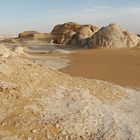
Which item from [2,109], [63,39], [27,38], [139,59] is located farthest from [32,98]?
[27,38]

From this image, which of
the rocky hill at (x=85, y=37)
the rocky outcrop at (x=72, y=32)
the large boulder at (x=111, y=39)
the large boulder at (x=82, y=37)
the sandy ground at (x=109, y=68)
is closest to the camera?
the sandy ground at (x=109, y=68)

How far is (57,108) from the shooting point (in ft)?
27.4

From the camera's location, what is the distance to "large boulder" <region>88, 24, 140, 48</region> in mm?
31859

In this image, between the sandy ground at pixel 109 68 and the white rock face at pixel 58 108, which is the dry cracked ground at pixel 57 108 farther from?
the sandy ground at pixel 109 68

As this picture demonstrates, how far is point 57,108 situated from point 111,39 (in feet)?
80.0

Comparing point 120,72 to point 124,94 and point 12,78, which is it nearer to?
point 124,94

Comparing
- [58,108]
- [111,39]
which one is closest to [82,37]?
[111,39]

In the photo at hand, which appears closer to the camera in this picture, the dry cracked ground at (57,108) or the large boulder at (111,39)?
the dry cracked ground at (57,108)

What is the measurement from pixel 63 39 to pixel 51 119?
32.2 metres

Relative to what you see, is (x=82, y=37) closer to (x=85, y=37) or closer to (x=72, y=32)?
(x=85, y=37)

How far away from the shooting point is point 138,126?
8328 mm

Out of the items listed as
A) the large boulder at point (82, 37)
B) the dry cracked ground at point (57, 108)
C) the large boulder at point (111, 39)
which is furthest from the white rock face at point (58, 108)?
the large boulder at point (82, 37)

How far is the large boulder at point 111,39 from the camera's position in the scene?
31.9 meters

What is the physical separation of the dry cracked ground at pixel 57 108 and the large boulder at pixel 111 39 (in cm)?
2156
